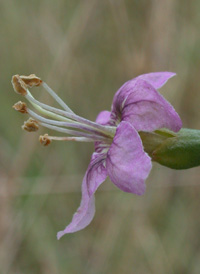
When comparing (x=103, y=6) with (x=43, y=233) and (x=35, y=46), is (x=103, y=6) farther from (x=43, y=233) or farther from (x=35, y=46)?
(x=43, y=233)

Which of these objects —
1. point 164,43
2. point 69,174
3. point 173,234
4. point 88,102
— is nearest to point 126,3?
point 164,43

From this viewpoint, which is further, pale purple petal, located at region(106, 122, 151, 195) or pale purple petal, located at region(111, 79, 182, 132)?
pale purple petal, located at region(111, 79, 182, 132)

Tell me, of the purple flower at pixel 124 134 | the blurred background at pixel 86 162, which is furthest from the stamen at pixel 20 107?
the blurred background at pixel 86 162

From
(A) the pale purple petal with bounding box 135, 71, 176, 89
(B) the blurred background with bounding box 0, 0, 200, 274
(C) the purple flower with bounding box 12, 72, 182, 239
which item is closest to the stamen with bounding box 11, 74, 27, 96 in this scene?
(C) the purple flower with bounding box 12, 72, 182, 239

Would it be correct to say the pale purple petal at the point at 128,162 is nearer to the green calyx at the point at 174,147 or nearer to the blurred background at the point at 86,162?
the green calyx at the point at 174,147

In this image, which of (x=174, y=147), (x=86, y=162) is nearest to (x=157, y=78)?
(x=174, y=147)

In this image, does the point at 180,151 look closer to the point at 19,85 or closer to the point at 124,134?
the point at 124,134

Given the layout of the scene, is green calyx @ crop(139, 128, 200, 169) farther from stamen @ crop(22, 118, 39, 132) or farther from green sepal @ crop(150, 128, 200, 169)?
stamen @ crop(22, 118, 39, 132)
